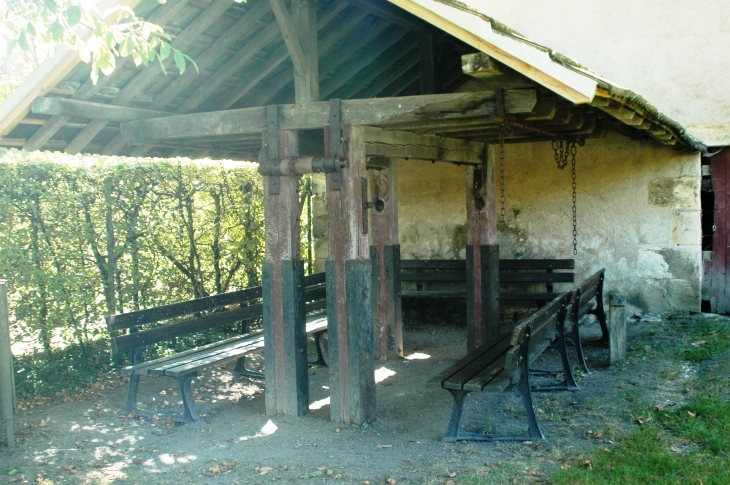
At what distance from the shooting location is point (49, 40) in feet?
14.5

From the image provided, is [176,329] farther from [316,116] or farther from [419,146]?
[419,146]

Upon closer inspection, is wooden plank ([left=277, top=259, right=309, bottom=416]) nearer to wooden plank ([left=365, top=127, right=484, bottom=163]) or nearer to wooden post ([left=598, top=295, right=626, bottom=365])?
wooden plank ([left=365, top=127, right=484, bottom=163])

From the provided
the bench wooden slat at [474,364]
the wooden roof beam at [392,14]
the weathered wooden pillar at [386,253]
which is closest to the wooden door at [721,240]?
the bench wooden slat at [474,364]

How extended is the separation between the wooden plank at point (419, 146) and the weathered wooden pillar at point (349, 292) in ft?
1.71

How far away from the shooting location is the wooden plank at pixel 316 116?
5297mm

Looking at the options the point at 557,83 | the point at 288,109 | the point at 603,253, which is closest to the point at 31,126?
the point at 288,109

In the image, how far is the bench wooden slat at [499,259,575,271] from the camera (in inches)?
362

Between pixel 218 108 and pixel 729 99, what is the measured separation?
237 inches

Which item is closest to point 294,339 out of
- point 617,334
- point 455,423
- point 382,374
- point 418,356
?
point 455,423

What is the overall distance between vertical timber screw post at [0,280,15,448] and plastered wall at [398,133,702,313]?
6088mm

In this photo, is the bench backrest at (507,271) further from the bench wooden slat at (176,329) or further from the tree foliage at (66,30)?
the tree foliage at (66,30)

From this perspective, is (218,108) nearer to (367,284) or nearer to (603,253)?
(367,284)

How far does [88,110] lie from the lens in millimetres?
5949

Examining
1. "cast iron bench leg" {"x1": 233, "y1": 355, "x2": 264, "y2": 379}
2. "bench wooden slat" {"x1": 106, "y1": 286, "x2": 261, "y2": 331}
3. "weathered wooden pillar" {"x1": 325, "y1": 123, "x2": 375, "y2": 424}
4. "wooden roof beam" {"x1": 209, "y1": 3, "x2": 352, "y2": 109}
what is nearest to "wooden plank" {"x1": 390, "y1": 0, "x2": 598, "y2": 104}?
"weathered wooden pillar" {"x1": 325, "y1": 123, "x2": 375, "y2": 424}
